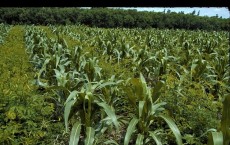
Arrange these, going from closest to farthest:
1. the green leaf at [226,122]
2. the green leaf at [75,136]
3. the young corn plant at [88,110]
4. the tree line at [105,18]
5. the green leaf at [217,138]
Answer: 1. the green leaf at [217,138]
2. the green leaf at [226,122]
3. the green leaf at [75,136]
4. the young corn plant at [88,110]
5. the tree line at [105,18]

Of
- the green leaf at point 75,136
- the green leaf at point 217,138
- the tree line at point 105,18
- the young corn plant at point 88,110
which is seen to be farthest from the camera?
the tree line at point 105,18

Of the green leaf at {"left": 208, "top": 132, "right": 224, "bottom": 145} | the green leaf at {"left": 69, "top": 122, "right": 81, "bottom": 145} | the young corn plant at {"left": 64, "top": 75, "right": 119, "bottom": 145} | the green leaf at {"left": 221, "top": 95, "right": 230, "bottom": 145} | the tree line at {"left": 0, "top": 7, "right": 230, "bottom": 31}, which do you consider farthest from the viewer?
the tree line at {"left": 0, "top": 7, "right": 230, "bottom": 31}

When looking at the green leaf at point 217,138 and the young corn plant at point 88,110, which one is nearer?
the green leaf at point 217,138

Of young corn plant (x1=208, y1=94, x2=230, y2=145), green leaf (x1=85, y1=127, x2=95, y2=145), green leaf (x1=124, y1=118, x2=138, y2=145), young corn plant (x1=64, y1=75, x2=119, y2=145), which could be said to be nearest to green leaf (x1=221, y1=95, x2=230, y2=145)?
young corn plant (x1=208, y1=94, x2=230, y2=145)

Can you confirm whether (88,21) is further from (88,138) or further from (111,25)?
(88,138)

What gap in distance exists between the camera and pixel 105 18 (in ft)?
94.3

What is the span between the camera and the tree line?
2731cm

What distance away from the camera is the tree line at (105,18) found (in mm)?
27312

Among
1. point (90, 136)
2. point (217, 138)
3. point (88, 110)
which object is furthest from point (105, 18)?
point (217, 138)

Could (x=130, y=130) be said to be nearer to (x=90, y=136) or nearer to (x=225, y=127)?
(x=90, y=136)

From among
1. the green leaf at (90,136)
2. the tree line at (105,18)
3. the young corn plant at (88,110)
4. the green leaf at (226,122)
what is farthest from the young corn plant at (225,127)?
the tree line at (105,18)

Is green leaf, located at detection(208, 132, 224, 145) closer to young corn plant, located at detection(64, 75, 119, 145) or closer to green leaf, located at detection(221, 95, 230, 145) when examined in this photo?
green leaf, located at detection(221, 95, 230, 145)

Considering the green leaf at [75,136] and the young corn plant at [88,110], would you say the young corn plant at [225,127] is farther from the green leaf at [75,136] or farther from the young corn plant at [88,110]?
the green leaf at [75,136]

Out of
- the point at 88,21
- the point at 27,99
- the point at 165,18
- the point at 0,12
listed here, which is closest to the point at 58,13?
the point at 88,21
